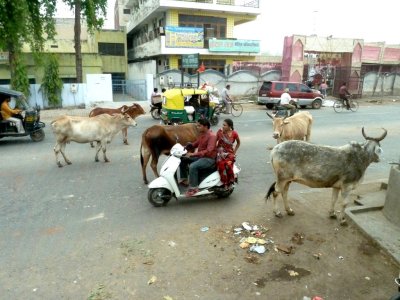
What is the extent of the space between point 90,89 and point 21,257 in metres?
18.2

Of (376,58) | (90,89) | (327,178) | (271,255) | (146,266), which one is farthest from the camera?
(376,58)

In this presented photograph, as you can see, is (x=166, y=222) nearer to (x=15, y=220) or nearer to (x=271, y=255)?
(x=271, y=255)

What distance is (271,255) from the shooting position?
15.2 feet

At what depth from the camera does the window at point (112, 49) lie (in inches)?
1387

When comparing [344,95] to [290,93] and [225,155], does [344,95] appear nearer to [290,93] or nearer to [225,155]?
[290,93]

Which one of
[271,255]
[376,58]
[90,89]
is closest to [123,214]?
[271,255]

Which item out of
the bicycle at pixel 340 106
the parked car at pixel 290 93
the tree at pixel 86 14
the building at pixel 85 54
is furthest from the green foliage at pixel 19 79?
the bicycle at pixel 340 106

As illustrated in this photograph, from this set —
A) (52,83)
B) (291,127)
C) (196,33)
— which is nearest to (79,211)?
(291,127)

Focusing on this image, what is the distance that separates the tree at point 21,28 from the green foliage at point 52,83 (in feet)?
3.37

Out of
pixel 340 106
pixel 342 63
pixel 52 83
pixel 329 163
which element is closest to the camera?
pixel 329 163

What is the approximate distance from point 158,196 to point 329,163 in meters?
3.11

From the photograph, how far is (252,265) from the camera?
173 inches

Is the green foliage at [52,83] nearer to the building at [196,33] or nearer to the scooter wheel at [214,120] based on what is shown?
the building at [196,33]

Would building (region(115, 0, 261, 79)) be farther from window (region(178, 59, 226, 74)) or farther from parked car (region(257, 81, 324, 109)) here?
parked car (region(257, 81, 324, 109))
